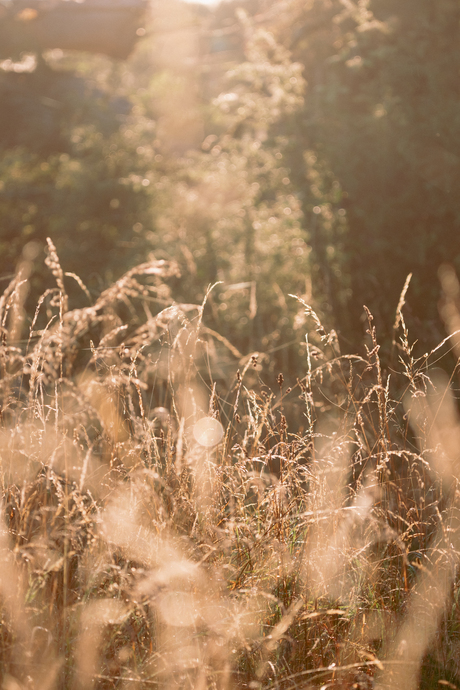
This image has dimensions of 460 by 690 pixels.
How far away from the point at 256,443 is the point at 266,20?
8.46 meters

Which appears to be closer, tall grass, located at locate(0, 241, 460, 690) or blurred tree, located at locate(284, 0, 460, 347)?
tall grass, located at locate(0, 241, 460, 690)

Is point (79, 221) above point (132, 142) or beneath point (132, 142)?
beneath

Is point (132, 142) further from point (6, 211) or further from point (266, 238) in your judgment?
point (266, 238)

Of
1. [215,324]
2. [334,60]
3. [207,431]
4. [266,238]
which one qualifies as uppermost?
[334,60]

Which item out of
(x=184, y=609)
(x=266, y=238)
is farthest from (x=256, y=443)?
(x=266, y=238)

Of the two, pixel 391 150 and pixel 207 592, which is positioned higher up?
pixel 391 150

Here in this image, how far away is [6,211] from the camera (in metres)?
5.67

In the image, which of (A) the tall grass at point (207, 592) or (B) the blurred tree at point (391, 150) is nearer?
(A) the tall grass at point (207, 592)

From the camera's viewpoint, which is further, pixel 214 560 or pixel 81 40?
pixel 81 40

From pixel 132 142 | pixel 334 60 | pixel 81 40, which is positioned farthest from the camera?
pixel 81 40

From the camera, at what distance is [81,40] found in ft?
33.4

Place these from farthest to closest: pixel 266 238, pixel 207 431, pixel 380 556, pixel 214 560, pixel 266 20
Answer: pixel 266 20 < pixel 266 238 < pixel 207 431 < pixel 380 556 < pixel 214 560

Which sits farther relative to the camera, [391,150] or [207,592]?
[391,150]

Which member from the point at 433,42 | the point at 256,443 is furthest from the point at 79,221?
the point at 256,443
